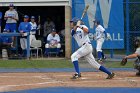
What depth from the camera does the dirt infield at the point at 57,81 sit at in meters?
11.8

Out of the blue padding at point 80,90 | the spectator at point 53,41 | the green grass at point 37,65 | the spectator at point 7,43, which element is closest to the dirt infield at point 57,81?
the blue padding at point 80,90

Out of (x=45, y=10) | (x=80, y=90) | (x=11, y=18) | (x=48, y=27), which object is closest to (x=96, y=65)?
(x=80, y=90)

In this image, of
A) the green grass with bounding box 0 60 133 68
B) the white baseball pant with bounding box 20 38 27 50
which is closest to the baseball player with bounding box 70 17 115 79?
the green grass with bounding box 0 60 133 68

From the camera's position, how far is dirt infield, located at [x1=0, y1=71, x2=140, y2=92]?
11750mm

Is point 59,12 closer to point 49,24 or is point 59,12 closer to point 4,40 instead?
point 49,24

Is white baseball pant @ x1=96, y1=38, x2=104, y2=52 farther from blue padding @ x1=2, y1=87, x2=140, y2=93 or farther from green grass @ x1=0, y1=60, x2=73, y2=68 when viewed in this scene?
blue padding @ x1=2, y1=87, x2=140, y2=93

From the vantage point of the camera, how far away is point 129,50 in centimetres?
2262

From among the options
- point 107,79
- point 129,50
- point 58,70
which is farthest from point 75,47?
point 107,79

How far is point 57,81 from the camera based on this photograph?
1280 centimetres

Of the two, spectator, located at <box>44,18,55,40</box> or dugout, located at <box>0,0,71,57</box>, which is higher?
dugout, located at <box>0,0,71,57</box>

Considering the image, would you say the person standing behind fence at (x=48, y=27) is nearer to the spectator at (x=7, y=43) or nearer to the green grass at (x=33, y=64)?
the spectator at (x=7, y=43)

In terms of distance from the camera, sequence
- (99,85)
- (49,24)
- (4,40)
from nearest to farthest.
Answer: (99,85)
(4,40)
(49,24)

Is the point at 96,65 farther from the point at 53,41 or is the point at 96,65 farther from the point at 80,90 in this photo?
the point at 53,41

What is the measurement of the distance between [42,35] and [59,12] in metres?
1.73
